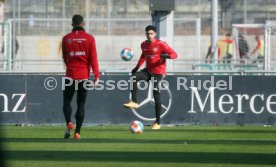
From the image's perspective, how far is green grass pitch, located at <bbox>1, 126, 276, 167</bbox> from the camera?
37.9 ft

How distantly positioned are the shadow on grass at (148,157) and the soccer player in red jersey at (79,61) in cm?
271

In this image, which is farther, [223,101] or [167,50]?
[223,101]

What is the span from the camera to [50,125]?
66.6 ft

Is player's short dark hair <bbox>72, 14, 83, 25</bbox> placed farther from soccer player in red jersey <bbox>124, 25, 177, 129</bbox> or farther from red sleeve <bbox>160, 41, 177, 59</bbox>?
red sleeve <bbox>160, 41, 177, 59</bbox>

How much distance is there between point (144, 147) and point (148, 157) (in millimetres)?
1711

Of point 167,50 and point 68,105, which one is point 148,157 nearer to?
point 68,105

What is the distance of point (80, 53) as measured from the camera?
1556 centimetres

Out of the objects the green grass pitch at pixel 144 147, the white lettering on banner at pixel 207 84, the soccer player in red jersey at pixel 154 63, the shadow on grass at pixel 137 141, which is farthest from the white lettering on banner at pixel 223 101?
the shadow on grass at pixel 137 141

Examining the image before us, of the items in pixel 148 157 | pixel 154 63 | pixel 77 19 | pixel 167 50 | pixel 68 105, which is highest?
pixel 77 19

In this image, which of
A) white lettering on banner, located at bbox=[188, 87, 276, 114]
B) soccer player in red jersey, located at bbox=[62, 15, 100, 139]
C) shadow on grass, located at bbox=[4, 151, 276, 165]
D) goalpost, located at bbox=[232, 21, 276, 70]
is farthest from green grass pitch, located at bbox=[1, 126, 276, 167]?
goalpost, located at bbox=[232, 21, 276, 70]

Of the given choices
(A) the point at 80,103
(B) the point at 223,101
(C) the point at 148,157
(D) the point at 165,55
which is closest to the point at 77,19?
(A) the point at 80,103

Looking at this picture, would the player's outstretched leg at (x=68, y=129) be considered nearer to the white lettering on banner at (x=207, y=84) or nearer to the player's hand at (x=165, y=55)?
the player's hand at (x=165, y=55)

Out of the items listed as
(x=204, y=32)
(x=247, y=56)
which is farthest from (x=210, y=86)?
(x=204, y=32)

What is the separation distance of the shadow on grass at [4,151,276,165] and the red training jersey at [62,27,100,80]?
288 centimetres
